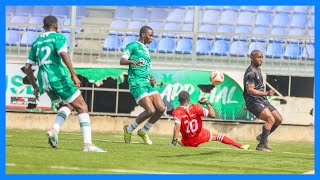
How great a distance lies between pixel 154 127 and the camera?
867 inches

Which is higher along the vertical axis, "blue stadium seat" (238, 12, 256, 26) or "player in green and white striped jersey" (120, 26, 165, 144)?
"blue stadium seat" (238, 12, 256, 26)

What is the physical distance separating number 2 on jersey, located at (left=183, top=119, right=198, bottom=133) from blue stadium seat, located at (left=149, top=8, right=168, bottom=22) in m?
12.9

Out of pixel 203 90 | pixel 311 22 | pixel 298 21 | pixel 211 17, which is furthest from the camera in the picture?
pixel 211 17

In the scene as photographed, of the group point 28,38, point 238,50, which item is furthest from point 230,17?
point 28,38

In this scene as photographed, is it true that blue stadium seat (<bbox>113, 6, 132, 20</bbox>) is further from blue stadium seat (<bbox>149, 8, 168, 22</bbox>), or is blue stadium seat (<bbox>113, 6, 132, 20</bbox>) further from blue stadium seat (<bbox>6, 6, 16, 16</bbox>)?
blue stadium seat (<bbox>6, 6, 16, 16</bbox>)

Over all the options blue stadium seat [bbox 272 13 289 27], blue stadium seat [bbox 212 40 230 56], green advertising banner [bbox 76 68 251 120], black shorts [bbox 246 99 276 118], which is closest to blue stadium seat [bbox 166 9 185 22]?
blue stadium seat [bbox 272 13 289 27]

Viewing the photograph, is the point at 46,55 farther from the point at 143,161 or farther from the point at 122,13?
the point at 122,13

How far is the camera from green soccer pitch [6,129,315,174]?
10.0m

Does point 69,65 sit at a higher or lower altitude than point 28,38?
lower

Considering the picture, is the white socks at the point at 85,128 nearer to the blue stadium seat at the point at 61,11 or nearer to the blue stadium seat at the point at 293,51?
the blue stadium seat at the point at 293,51

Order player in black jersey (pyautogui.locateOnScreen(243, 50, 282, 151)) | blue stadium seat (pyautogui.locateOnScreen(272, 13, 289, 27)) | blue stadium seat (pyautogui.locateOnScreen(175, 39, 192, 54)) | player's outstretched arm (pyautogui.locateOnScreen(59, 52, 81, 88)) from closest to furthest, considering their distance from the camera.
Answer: player's outstretched arm (pyautogui.locateOnScreen(59, 52, 81, 88)), player in black jersey (pyautogui.locateOnScreen(243, 50, 282, 151)), blue stadium seat (pyautogui.locateOnScreen(175, 39, 192, 54)), blue stadium seat (pyautogui.locateOnScreen(272, 13, 289, 27))

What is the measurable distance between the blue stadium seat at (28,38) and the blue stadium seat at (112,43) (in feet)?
5.94

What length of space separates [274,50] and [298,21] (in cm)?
470

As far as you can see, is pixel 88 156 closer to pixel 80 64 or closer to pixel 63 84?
pixel 63 84
